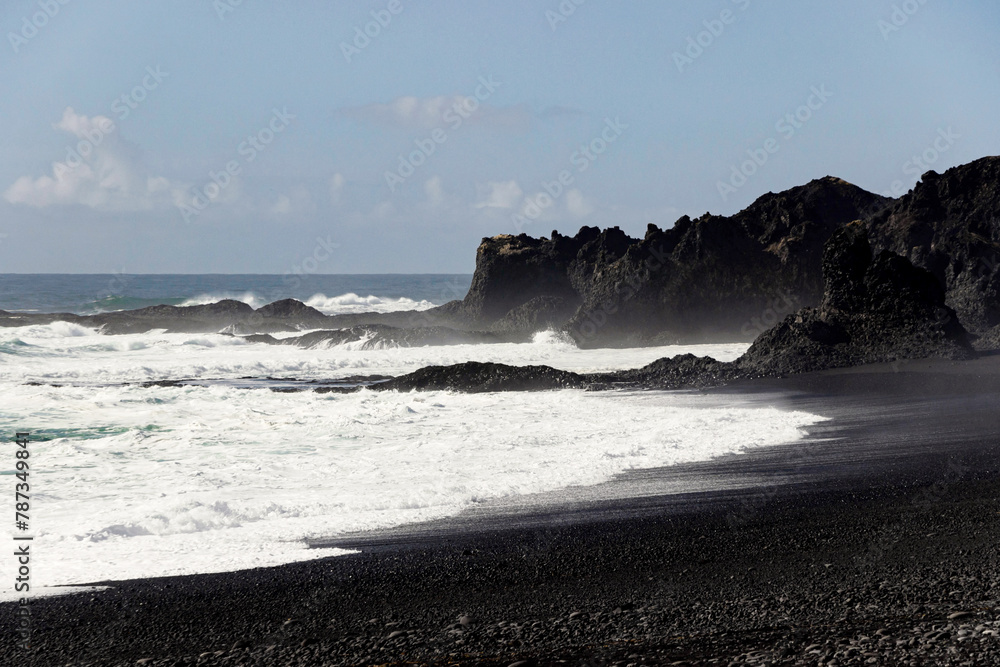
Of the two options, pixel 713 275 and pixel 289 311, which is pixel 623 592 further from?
pixel 289 311

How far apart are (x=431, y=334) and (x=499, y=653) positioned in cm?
3344

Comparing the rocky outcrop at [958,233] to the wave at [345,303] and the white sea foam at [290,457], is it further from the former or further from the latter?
the wave at [345,303]

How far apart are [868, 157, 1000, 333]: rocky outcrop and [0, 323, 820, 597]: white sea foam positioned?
15.8 meters

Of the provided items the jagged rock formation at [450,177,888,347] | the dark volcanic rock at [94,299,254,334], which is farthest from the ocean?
the dark volcanic rock at [94,299,254,334]

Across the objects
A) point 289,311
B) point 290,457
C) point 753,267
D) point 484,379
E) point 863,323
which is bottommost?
point 290,457

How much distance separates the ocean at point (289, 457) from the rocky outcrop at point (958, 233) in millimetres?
15928

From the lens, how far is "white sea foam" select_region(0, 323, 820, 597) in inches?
299

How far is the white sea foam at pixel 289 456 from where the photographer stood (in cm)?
761

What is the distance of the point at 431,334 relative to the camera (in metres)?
38.1

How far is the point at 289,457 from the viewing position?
38.3ft

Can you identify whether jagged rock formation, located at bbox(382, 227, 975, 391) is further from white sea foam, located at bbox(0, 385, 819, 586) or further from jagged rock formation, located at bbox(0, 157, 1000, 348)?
white sea foam, located at bbox(0, 385, 819, 586)

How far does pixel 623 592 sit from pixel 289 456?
23.6 ft

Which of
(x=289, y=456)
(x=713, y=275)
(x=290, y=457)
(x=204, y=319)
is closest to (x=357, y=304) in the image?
(x=204, y=319)

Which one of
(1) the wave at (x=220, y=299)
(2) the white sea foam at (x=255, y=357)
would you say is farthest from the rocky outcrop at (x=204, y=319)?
(1) the wave at (x=220, y=299)
